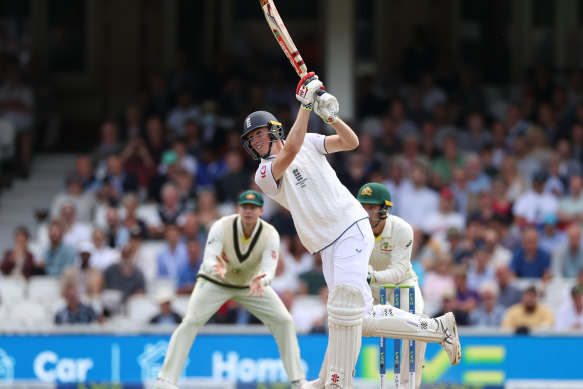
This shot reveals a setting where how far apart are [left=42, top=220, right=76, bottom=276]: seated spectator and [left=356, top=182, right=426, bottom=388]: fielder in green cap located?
6.47 m

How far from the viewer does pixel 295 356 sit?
1029cm

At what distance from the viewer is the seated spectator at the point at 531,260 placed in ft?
48.1

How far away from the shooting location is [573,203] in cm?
1585

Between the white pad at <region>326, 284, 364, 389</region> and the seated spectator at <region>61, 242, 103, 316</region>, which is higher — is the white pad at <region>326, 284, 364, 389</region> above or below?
below

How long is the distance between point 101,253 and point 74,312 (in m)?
1.36

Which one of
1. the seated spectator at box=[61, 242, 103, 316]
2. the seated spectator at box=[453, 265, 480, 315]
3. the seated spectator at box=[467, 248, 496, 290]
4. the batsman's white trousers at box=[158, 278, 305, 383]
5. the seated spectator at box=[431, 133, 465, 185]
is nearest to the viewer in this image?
the batsman's white trousers at box=[158, 278, 305, 383]

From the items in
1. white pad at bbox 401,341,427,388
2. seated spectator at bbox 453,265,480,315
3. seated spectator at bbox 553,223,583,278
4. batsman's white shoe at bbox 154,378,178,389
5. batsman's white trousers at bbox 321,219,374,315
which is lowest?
batsman's white shoe at bbox 154,378,178,389

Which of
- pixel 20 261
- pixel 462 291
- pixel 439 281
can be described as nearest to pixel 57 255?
pixel 20 261

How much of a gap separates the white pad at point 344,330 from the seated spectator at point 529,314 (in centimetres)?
568

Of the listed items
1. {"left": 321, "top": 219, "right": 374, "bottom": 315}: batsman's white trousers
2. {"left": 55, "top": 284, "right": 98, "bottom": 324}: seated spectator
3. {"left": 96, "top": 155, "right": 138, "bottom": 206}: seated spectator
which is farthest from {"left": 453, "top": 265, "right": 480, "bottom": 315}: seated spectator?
{"left": 321, "top": 219, "right": 374, "bottom": 315}: batsman's white trousers

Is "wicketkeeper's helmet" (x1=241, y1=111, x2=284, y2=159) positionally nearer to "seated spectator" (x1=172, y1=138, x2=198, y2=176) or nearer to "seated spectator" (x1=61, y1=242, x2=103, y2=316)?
"seated spectator" (x1=61, y1=242, x2=103, y2=316)

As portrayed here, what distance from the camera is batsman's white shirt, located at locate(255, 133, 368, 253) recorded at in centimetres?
831

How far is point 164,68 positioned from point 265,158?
12.6m

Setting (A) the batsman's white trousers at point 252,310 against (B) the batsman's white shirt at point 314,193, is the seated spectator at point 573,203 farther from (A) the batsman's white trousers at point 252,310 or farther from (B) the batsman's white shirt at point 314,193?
(B) the batsman's white shirt at point 314,193
